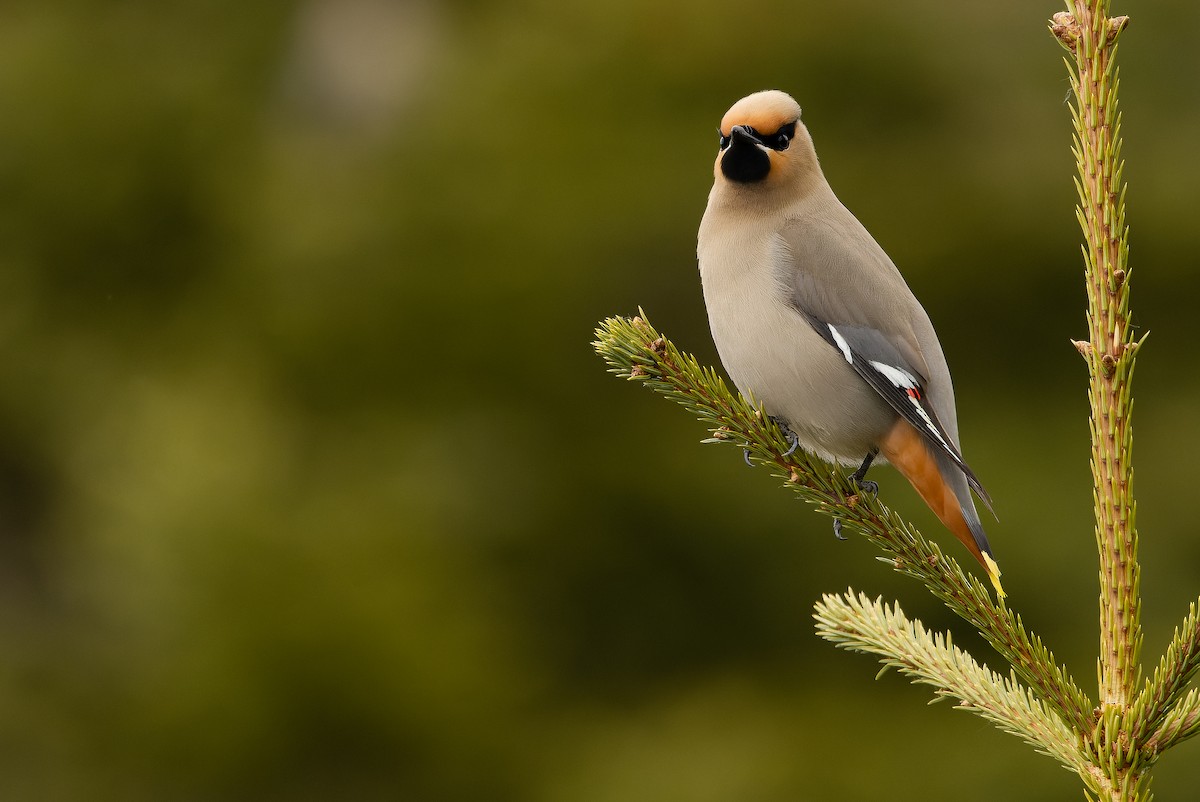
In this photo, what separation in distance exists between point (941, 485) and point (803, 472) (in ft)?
1.43

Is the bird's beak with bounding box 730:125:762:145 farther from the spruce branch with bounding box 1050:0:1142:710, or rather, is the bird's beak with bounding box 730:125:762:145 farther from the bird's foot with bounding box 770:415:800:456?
the spruce branch with bounding box 1050:0:1142:710

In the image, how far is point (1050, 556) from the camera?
8.49 meters

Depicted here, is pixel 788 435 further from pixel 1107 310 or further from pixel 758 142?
pixel 1107 310

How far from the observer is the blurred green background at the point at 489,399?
6859 millimetres

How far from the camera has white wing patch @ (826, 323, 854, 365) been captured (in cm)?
314

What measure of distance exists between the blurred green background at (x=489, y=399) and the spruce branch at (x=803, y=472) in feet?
13.5

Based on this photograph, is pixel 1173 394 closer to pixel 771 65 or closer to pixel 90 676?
pixel 771 65

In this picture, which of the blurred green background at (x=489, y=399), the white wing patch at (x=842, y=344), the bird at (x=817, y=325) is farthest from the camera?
the blurred green background at (x=489, y=399)

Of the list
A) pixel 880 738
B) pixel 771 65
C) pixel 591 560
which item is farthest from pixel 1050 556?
pixel 771 65

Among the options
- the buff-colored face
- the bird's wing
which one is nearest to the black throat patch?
the buff-colored face

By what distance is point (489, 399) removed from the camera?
846cm

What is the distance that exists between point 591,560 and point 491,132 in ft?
8.61

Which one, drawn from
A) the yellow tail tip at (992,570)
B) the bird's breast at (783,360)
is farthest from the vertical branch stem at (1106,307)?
the bird's breast at (783,360)

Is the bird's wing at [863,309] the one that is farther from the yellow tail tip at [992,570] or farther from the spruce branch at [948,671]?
the spruce branch at [948,671]
